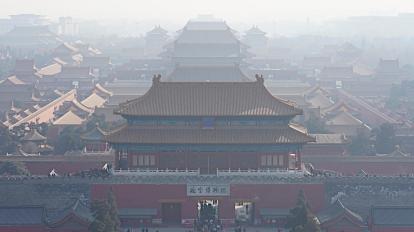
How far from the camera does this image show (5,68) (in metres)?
90.8

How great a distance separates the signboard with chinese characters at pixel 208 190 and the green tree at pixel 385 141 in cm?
1219

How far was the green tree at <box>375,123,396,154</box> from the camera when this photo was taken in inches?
1517

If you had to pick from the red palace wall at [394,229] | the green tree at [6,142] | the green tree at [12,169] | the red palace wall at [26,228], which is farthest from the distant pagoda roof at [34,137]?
the red palace wall at [394,229]

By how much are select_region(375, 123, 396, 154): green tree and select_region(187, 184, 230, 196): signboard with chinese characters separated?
1219 centimetres

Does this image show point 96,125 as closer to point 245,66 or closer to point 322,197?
point 322,197

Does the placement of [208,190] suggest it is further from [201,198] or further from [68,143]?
[68,143]

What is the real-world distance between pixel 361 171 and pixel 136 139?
424 inches

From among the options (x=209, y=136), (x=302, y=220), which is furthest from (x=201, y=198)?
(x=302, y=220)

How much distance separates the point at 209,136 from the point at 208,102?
4.95ft

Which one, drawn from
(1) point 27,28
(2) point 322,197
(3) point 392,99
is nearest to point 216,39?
(3) point 392,99

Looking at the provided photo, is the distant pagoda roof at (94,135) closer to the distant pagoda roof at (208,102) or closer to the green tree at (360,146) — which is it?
the distant pagoda roof at (208,102)

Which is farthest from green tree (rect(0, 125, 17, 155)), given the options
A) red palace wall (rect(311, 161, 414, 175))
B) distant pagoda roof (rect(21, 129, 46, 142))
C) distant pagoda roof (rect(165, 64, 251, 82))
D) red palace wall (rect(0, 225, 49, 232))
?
red palace wall (rect(311, 161, 414, 175))

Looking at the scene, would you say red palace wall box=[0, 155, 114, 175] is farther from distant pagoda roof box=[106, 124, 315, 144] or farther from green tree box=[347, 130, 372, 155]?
green tree box=[347, 130, 372, 155]

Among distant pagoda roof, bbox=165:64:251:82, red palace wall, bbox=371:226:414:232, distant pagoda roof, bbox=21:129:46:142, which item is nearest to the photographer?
red palace wall, bbox=371:226:414:232
